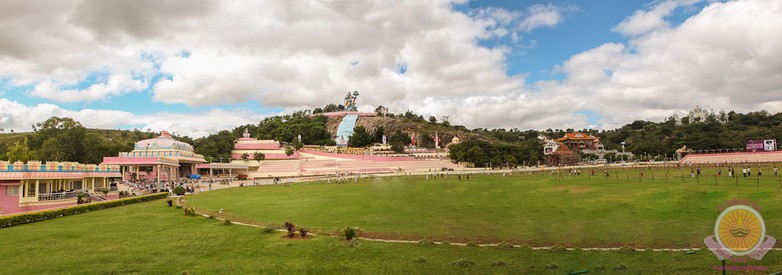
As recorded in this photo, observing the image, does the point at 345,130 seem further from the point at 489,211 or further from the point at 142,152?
the point at 489,211

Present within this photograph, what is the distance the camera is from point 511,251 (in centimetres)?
1469

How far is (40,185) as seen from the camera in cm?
3078

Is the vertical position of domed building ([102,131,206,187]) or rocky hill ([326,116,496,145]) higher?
rocky hill ([326,116,496,145])

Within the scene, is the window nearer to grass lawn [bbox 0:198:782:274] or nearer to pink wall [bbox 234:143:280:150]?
grass lawn [bbox 0:198:782:274]

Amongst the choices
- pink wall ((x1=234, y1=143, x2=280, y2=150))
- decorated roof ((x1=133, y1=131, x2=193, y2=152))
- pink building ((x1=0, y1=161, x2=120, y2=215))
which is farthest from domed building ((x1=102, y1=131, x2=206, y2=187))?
pink wall ((x1=234, y1=143, x2=280, y2=150))

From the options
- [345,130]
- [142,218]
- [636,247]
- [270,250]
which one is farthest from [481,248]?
[345,130]

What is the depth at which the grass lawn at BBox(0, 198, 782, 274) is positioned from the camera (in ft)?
41.9

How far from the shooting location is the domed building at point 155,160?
202 feet

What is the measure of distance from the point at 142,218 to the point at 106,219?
181cm

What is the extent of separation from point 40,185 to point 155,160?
30852mm

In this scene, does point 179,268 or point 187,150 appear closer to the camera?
point 179,268

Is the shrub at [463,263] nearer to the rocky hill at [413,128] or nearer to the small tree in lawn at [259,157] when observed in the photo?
the small tree in lawn at [259,157]

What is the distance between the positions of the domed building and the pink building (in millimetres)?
22606

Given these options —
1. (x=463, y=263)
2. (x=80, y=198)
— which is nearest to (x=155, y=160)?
(x=80, y=198)
